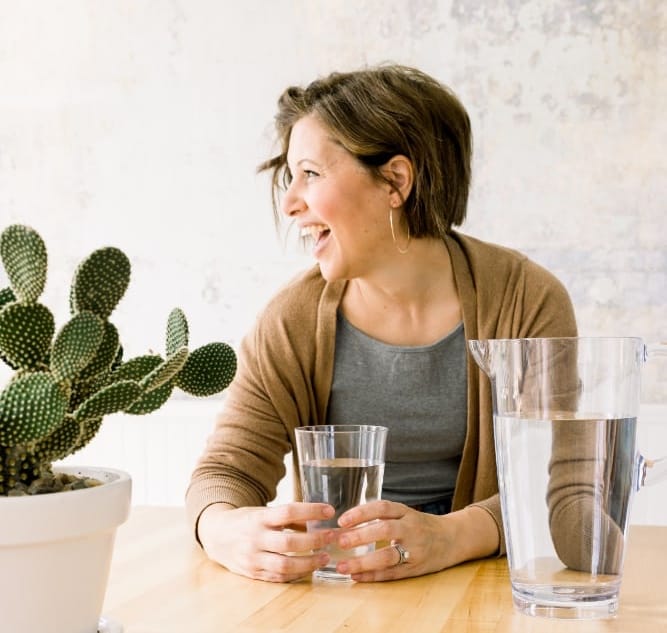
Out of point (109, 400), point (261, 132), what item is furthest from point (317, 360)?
point (261, 132)

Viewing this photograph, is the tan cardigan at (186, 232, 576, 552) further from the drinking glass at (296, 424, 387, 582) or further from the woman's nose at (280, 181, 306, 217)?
the drinking glass at (296, 424, 387, 582)

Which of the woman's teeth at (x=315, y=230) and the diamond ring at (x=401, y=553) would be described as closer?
the diamond ring at (x=401, y=553)

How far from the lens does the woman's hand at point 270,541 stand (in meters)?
1.06

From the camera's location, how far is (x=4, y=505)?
2.30 ft

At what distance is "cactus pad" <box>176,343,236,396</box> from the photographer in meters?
0.83

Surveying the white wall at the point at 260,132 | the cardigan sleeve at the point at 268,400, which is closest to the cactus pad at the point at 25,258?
the cardigan sleeve at the point at 268,400

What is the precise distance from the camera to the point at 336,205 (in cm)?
166

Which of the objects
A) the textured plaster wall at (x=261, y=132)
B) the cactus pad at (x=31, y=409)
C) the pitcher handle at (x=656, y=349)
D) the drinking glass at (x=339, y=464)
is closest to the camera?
the cactus pad at (x=31, y=409)

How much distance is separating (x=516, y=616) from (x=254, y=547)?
324 millimetres

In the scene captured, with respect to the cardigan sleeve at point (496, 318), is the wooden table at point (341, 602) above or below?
below

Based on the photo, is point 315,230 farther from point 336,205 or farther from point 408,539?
point 408,539

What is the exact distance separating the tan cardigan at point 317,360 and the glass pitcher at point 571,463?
0.63 m

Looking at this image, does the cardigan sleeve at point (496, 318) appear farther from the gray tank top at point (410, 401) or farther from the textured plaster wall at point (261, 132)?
the textured plaster wall at point (261, 132)

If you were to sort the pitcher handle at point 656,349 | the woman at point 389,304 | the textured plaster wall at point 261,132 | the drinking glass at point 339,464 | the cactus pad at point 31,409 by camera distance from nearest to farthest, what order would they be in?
the cactus pad at point 31,409, the pitcher handle at point 656,349, the drinking glass at point 339,464, the woman at point 389,304, the textured plaster wall at point 261,132
